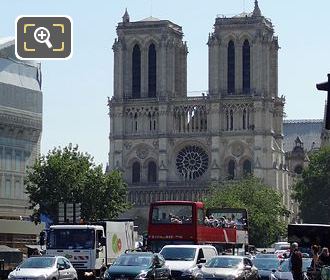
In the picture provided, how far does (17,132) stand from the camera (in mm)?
117750

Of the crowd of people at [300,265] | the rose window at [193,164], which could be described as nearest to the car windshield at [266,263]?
the crowd of people at [300,265]

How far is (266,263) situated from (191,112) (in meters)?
118

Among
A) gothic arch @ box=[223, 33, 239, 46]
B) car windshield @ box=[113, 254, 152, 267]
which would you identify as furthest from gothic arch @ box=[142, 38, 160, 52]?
car windshield @ box=[113, 254, 152, 267]

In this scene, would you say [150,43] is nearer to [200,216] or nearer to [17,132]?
[17,132]

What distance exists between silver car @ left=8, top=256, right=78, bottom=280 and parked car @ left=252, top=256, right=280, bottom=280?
922cm

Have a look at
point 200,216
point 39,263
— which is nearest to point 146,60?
point 200,216

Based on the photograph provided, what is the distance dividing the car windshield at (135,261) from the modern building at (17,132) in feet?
194

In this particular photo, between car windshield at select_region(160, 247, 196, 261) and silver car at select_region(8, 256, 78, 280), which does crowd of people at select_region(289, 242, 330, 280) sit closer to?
silver car at select_region(8, 256, 78, 280)

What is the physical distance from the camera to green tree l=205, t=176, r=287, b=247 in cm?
13646

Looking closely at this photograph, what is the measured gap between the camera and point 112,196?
354 feet

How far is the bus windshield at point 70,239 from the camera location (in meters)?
60.8

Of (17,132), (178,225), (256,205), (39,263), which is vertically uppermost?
(17,132)

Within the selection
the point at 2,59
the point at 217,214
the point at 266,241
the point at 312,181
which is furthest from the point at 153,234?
the point at 312,181

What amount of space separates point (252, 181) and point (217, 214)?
6865 centimetres
